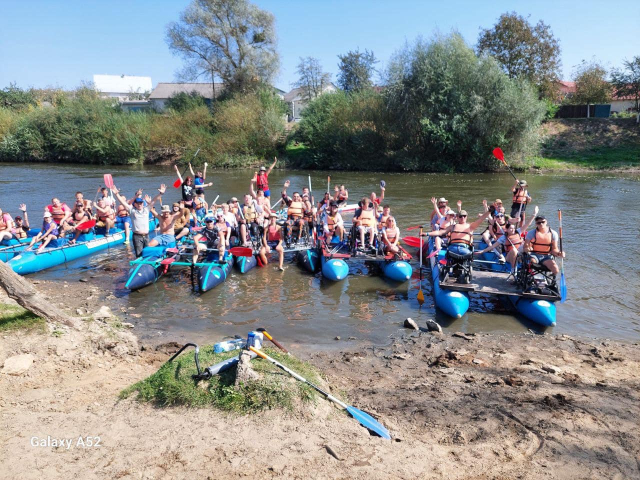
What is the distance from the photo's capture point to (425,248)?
12.1m

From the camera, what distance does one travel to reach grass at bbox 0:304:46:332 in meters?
6.15

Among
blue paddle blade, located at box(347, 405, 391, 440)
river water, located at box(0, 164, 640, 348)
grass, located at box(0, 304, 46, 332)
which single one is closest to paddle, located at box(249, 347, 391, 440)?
blue paddle blade, located at box(347, 405, 391, 440)

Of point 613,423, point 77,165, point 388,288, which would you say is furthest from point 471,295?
point 77,165

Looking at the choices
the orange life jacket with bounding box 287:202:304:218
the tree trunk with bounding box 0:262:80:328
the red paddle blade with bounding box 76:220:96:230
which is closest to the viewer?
the tree trunk with bounding box 0:262:80:328

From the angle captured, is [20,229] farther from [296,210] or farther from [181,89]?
[181,89]

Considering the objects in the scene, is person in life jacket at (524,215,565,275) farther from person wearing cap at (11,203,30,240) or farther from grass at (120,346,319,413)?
person wearing cap at (11,203,30,240)

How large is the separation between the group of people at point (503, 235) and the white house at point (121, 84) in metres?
91.9

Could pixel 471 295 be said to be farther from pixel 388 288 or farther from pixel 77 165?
pixel 77 165

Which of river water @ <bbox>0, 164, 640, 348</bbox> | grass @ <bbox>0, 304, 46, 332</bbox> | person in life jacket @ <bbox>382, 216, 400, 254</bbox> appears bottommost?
river water @ <bbox>0, 164, 640, 348</bbox>

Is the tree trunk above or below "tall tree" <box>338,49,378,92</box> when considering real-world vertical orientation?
below

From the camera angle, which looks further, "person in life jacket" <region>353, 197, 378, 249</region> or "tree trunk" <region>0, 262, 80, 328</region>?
"person in life jacket" <region>353, 197, 378, 249</region>

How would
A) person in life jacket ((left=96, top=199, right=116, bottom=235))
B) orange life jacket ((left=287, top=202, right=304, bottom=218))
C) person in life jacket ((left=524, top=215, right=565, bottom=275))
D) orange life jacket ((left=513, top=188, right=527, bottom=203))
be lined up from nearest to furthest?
person in life jacket ((left=524, top=215, right=565, bottom=275)), orange life jacket ((left=287, top=202, right=304, bottom=218)), orange life jacket ((left=513, top=188, right=527, bottom=203)), person in life jacket ((left=96, top=199, right=116, bottom=235))

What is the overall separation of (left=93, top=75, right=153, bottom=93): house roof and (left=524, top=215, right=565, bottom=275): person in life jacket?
319ft

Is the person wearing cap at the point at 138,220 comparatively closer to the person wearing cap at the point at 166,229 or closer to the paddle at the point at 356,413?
the person wearing cap at the point at 166,229
